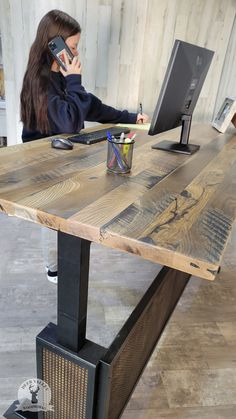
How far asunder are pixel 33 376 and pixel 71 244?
2.49 ft

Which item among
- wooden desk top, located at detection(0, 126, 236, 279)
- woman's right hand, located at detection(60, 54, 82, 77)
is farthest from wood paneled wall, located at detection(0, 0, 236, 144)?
wooden desk top, located at detection(0, 126, 236, 279)

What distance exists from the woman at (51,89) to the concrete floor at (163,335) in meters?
0.84

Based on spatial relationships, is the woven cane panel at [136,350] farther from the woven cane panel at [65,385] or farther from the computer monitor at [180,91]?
the computer monitor at [180,91]

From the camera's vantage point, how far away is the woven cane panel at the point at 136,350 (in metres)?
0.91

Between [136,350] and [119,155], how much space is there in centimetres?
64

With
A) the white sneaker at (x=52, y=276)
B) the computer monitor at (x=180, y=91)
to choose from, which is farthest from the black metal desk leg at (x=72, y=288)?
the white sneaker at (x=52, y=276)

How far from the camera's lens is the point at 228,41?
2.64 metres

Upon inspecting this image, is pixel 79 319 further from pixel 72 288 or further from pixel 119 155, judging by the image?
pixel 119 155

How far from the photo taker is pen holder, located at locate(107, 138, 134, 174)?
3.12ft

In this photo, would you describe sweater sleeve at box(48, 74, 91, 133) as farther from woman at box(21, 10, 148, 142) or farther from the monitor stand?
the monitor stand

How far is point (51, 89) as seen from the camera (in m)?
1.32

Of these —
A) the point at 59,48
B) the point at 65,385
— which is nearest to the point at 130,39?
the point at 59,48

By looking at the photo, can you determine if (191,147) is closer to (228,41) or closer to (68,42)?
(68,42)

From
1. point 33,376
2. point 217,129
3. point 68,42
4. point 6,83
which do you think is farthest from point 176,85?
point 6,83
